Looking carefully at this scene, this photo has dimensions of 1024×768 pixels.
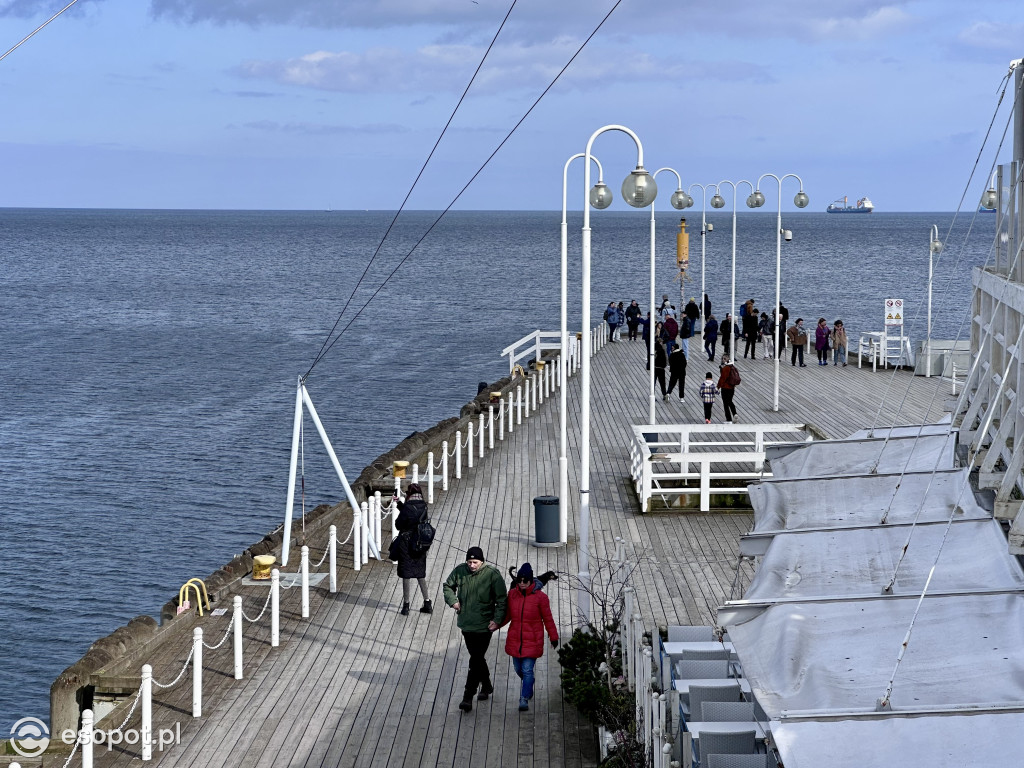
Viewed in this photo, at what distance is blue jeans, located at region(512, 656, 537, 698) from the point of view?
34.3ft

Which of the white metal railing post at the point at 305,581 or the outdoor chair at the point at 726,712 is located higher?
the outdoor chair at the point at 726,712

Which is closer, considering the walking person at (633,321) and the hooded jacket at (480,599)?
the hooded jacket at (480,599)

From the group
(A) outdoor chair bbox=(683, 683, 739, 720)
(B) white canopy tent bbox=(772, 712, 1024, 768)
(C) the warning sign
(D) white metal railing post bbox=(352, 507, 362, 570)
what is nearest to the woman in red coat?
(A) outdoor chair bbox=(683, 683, 739, 720)

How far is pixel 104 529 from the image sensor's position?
30062 mm

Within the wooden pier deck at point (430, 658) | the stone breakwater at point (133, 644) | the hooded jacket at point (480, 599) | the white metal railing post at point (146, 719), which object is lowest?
the stone breakwater at point (133, 644)

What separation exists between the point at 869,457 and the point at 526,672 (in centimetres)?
347

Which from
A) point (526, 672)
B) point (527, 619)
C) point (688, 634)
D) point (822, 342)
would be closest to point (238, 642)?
point (526, 672)

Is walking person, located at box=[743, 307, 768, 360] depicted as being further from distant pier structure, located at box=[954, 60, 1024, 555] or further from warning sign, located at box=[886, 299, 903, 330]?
distant pier structure, located at box=[954, 60, 1024, 555]

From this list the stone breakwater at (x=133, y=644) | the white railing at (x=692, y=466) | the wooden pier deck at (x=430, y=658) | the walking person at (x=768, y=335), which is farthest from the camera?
the walking person at (x=768, y=335)

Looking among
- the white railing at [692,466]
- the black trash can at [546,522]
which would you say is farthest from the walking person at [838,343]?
the black trash can at [546,522]

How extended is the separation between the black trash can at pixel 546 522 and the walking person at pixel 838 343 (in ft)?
69.8

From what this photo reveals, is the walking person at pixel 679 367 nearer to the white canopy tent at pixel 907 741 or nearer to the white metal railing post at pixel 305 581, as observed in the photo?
the white metal railing post at pixel 305 581

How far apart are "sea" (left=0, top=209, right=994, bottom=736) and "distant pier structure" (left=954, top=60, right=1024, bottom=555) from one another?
0.69m

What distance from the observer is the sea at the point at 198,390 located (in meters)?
26.5
